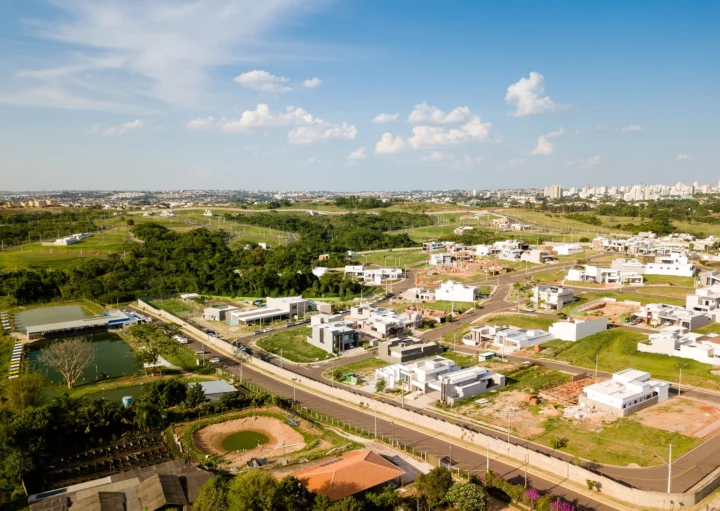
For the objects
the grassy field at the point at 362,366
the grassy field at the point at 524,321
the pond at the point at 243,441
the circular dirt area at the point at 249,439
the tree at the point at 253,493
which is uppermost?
the tree at the point at 253,493

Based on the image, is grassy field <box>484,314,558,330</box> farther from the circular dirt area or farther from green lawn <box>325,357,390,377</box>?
the circular dirt area

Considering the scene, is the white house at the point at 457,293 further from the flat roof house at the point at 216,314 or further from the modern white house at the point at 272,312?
the flat roof house at the point at 216,314

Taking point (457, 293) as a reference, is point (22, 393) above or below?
above

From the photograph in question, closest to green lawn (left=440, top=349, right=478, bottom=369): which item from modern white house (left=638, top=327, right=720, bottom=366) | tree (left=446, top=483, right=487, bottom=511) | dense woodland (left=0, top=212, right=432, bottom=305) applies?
modern white house (left=638, top=327, right=720, bottom=366)

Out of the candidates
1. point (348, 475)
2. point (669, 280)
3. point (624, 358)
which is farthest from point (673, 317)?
point (348, 475)

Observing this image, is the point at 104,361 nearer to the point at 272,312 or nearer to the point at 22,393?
the point at 22,393

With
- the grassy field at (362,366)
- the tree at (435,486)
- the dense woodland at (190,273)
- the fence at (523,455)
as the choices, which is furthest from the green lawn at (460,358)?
the dense woodland at (190,273)

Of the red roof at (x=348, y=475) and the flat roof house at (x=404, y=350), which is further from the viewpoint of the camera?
the flat roof house at (x=404, y=350)

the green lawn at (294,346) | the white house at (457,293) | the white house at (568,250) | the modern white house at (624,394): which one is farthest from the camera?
the white house at (568,250)
